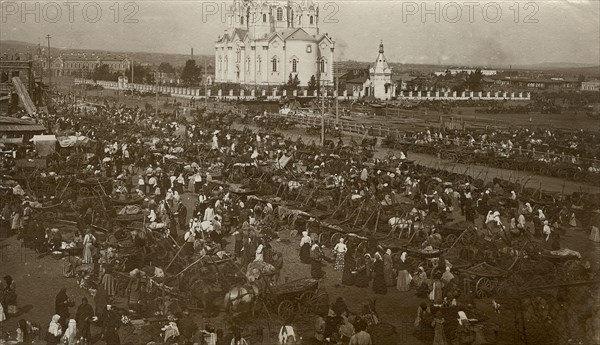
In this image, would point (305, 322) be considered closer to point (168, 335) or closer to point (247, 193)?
point (168, 335)

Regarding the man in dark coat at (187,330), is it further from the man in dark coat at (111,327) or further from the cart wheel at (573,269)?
the cart wheel at (573,269)

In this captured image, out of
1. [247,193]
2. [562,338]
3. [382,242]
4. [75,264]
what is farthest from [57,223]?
[562,338]

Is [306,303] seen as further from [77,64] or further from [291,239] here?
[77,64]

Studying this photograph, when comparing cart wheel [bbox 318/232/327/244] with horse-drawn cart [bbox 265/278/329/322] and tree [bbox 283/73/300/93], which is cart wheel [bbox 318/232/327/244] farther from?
tree [bbox 283/73/300/93]

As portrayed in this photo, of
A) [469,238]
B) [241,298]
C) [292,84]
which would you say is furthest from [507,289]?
Answer: [292,84]

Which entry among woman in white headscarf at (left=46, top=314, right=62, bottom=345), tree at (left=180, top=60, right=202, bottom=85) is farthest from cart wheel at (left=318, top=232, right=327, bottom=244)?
tree at (left=180, top=60, right=202, bottom=85)

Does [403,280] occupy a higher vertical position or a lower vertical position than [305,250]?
lower

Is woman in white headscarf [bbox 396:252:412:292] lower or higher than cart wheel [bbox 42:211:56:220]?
lower
